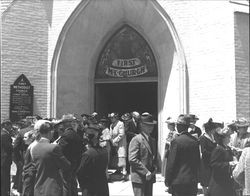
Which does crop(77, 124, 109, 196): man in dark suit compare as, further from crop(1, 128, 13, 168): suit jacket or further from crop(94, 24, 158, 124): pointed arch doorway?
crop(94, 24, 158, 124): pointed arch doorway

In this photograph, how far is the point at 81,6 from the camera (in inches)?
509

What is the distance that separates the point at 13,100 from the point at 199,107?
17.0ft

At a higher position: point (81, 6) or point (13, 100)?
point (81, 6)

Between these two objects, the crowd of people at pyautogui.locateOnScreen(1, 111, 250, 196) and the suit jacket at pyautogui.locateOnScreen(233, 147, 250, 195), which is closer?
the suit jacket at pyautogui.locateOnScreen(233, 147, 250, 195)

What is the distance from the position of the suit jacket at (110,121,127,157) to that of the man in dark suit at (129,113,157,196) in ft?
14.9

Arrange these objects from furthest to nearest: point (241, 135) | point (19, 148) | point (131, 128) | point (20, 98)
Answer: point (20, 98) < point (131, 128) < point (19, 148) < point (241, 135)

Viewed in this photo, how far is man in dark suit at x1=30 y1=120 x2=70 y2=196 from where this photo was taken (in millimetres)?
5605

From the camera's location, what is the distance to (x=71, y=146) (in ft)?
Result: 22.3

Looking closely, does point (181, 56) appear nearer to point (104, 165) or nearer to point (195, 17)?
point (195, 17)

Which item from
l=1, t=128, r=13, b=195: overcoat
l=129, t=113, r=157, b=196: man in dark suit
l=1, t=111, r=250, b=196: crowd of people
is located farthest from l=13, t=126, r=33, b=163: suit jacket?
l=129, t=113, r=157, b=196: man in dark suit

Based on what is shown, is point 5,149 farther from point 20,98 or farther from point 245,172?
point 245,172

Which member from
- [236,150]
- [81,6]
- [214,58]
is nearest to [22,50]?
[81,6]

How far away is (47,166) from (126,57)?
8656 mm

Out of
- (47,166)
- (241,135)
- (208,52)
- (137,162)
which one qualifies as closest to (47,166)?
(47,166)
